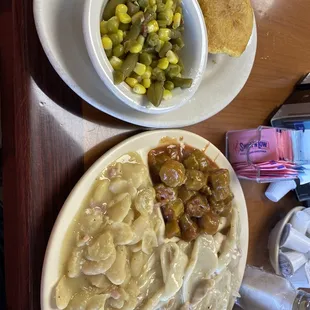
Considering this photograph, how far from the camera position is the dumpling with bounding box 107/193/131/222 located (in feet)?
3.51

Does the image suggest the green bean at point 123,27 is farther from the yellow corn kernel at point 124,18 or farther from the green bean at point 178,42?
the green bean at point 178,42

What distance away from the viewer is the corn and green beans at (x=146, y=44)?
1.04m

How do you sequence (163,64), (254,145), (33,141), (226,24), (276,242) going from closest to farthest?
(33,141), (163,64), (226,24), (254,145), (276,242)

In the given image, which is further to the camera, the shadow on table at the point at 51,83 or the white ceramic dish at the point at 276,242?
the white ceramic dish at the point at 276,242

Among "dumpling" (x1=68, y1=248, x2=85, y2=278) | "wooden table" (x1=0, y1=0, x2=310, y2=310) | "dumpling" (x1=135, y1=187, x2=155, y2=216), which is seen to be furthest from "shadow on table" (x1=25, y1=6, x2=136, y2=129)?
"dumpling" (x1=68, y1=248, x2=85, y2=278)

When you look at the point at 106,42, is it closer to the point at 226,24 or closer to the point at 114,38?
the point at 114,38

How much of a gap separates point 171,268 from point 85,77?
55 centimetres

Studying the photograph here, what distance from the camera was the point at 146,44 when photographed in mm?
1102

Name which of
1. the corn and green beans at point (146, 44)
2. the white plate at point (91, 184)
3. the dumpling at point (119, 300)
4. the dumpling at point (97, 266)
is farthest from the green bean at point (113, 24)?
the dumpling at point (119, 300)

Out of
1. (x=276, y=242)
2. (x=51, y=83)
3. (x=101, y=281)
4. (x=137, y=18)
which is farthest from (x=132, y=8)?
(x=276, y=242)

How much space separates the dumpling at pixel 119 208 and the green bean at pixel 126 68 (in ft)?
0.94

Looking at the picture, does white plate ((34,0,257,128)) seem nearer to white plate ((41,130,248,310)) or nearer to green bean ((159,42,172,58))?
white plate ((41,130,248,310))

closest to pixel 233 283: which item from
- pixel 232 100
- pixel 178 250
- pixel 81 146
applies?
pixel 178 250

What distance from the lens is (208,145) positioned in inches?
52.8
